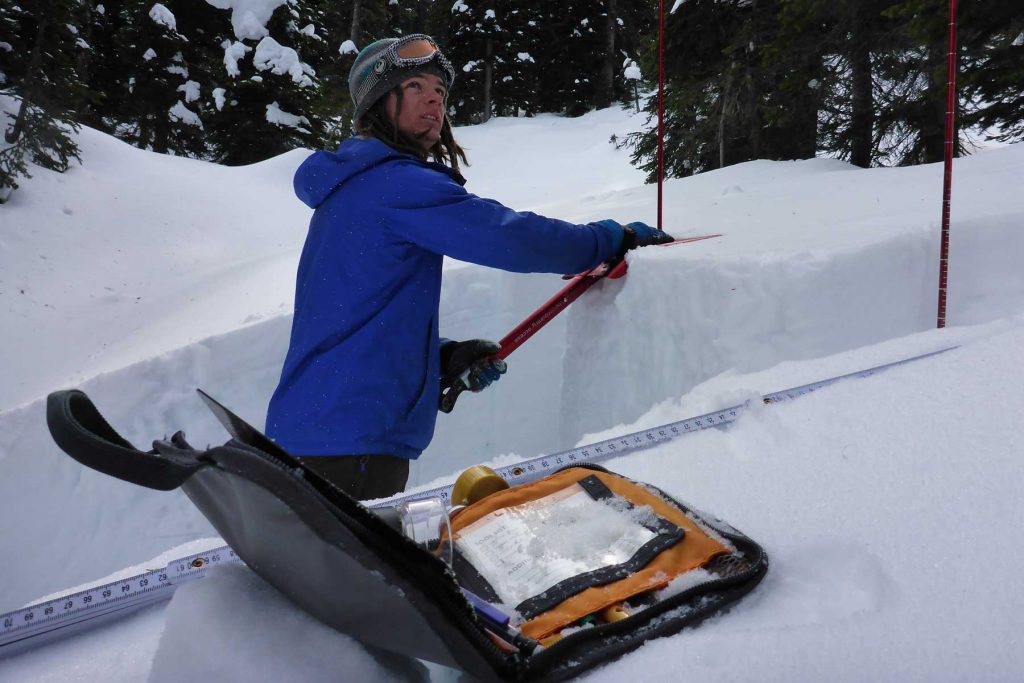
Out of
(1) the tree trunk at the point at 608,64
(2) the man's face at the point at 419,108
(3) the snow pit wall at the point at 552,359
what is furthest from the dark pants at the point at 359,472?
(1) the tree trunk at the point at 608,64

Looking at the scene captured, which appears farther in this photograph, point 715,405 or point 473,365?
point 473,365

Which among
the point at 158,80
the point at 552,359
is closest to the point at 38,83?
the point at 158,80

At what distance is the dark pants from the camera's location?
201 centimetres

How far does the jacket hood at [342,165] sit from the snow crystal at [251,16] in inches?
497

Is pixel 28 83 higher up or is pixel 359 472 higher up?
pixel 28 83

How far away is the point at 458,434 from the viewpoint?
4.75 meters

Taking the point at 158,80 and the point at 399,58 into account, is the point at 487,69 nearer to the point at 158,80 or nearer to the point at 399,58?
the point at 158,80

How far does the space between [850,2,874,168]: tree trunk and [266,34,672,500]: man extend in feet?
21.7

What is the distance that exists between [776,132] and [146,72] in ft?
42.5

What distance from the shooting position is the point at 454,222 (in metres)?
1.91

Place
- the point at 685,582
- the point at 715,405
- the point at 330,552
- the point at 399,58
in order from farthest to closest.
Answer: the point at 715,405, the point at 399,58, the point at 685,582, the point at 330,552

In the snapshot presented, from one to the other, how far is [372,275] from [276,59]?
1234cm

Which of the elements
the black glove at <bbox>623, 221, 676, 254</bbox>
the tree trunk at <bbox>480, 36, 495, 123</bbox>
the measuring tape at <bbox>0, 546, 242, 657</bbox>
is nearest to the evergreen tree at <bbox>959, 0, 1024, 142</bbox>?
the black glove at <bbox>623, 221, 676, 254</bbox>

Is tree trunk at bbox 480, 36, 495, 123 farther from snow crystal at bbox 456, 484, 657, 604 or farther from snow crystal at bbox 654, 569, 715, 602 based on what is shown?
snow crystal at bbox 654, 569, 715, 602
